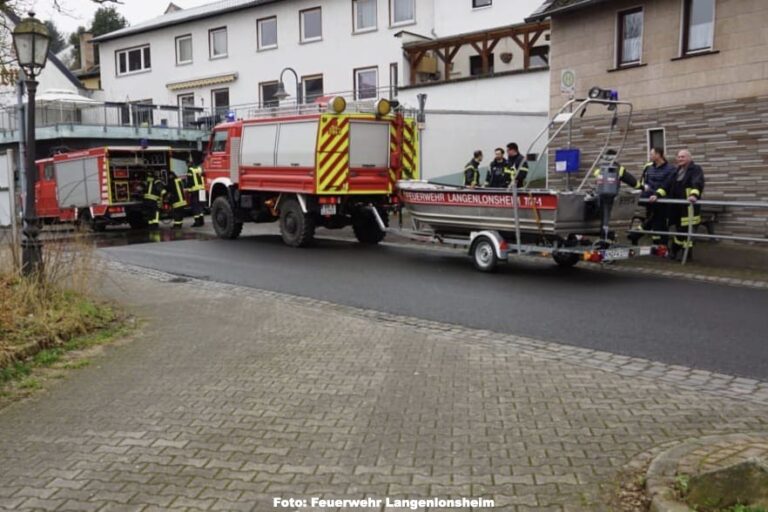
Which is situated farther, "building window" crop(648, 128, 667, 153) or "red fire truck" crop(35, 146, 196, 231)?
"red fire truck" crop(35, 146, 196, 231)

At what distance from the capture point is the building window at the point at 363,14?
3075 centimetres

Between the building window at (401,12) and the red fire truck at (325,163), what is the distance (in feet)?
50.1

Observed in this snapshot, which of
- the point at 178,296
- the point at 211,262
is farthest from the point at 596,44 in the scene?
the point at 178,296

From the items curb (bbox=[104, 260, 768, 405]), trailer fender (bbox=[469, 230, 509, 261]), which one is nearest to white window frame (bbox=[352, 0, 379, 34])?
trailer fender (bbox=[469, 230, 509, 261])

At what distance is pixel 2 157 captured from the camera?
12.1 meters

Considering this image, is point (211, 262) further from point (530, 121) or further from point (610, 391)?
point (530, 121)

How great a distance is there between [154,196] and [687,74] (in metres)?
14.7

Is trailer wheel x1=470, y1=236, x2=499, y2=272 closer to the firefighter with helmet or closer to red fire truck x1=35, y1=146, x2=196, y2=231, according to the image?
the firefighter with helmet

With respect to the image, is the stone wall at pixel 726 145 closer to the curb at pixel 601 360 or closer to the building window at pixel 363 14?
the curb at pixel 601 360

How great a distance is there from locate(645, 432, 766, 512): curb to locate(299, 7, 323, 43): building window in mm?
30436

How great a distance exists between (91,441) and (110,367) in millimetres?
1837

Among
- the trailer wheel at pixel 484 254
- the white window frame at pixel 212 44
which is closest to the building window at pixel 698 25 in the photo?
the trailer wheel at pixel 484 254

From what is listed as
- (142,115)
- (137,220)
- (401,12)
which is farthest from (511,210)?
(142,115)

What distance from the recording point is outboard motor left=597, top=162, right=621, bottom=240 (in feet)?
33.4
